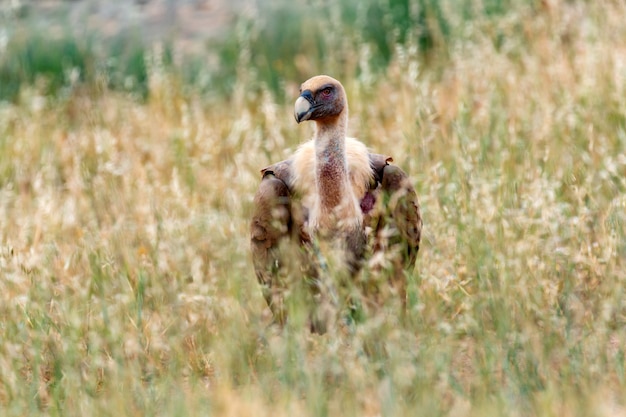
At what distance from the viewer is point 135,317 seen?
4.42 meters

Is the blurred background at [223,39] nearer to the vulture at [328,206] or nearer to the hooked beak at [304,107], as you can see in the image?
the vulture at [328,206]

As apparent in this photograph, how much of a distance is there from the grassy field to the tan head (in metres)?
0.61

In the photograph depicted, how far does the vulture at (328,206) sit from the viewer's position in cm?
449

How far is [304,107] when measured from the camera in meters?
4.49

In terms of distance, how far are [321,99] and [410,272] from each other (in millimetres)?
788

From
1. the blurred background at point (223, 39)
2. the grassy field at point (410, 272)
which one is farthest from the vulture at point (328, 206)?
the blurred background at point (223, 39)

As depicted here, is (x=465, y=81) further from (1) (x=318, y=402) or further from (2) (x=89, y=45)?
(1) (x=318, y=402)

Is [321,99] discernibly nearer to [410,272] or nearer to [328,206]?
[328,206]

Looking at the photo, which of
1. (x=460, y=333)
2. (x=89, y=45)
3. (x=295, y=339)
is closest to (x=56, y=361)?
(x=295, y=339)

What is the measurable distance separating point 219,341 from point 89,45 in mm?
5197

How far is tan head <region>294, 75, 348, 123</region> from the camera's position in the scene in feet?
14.9

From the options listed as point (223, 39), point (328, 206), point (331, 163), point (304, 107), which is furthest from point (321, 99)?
point (223, 39)

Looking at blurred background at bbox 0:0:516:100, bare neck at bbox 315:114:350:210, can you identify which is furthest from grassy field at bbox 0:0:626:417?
bare neck at bbox 315:114:350:210

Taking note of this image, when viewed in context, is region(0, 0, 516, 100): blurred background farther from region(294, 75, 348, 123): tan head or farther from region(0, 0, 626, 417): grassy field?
region(294, 75, 348, 123): tan head
